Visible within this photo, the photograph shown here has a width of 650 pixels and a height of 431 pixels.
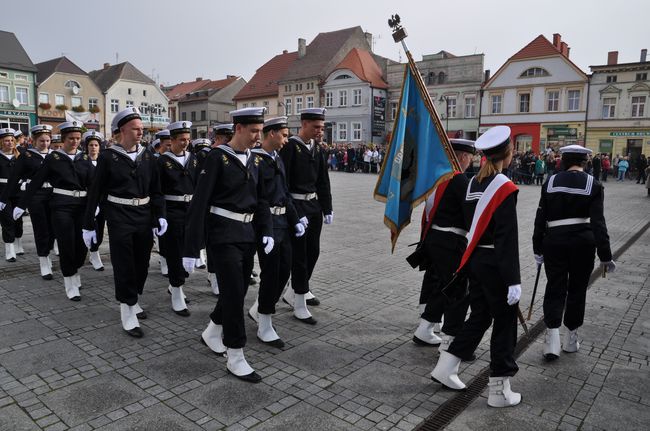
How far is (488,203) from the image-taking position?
3.95 metres

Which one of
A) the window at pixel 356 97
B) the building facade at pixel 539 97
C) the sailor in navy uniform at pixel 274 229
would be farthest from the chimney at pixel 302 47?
the sailor in navy uniform at pixel 274 229

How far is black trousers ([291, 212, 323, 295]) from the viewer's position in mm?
5949

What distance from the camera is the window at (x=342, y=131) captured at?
54.3 meters

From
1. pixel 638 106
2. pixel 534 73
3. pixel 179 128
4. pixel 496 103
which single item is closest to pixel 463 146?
pixel 179 128

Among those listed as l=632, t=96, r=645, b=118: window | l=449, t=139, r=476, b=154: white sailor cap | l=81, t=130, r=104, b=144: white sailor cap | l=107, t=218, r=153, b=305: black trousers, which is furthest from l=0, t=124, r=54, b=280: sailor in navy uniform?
l=632, t=96, r=645, b=118: window

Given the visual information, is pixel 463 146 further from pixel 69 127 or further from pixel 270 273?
pixel 69 127

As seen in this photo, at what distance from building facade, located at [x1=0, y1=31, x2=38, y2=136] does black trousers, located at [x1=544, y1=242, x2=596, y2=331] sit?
5777 cm

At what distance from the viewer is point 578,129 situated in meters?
42.8

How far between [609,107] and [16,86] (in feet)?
187

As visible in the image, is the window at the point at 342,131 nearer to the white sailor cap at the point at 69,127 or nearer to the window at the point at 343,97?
the window at the point at 343,97

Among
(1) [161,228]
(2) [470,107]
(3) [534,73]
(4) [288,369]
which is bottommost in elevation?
(4) [288,369]

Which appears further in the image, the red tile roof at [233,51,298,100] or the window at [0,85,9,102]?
the red tile roof at [233,51,298,100]

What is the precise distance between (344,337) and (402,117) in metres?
2.40

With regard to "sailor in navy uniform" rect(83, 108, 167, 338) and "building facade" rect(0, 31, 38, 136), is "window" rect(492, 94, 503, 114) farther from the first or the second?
"building facade" rect(0, 31, 38, 136)
